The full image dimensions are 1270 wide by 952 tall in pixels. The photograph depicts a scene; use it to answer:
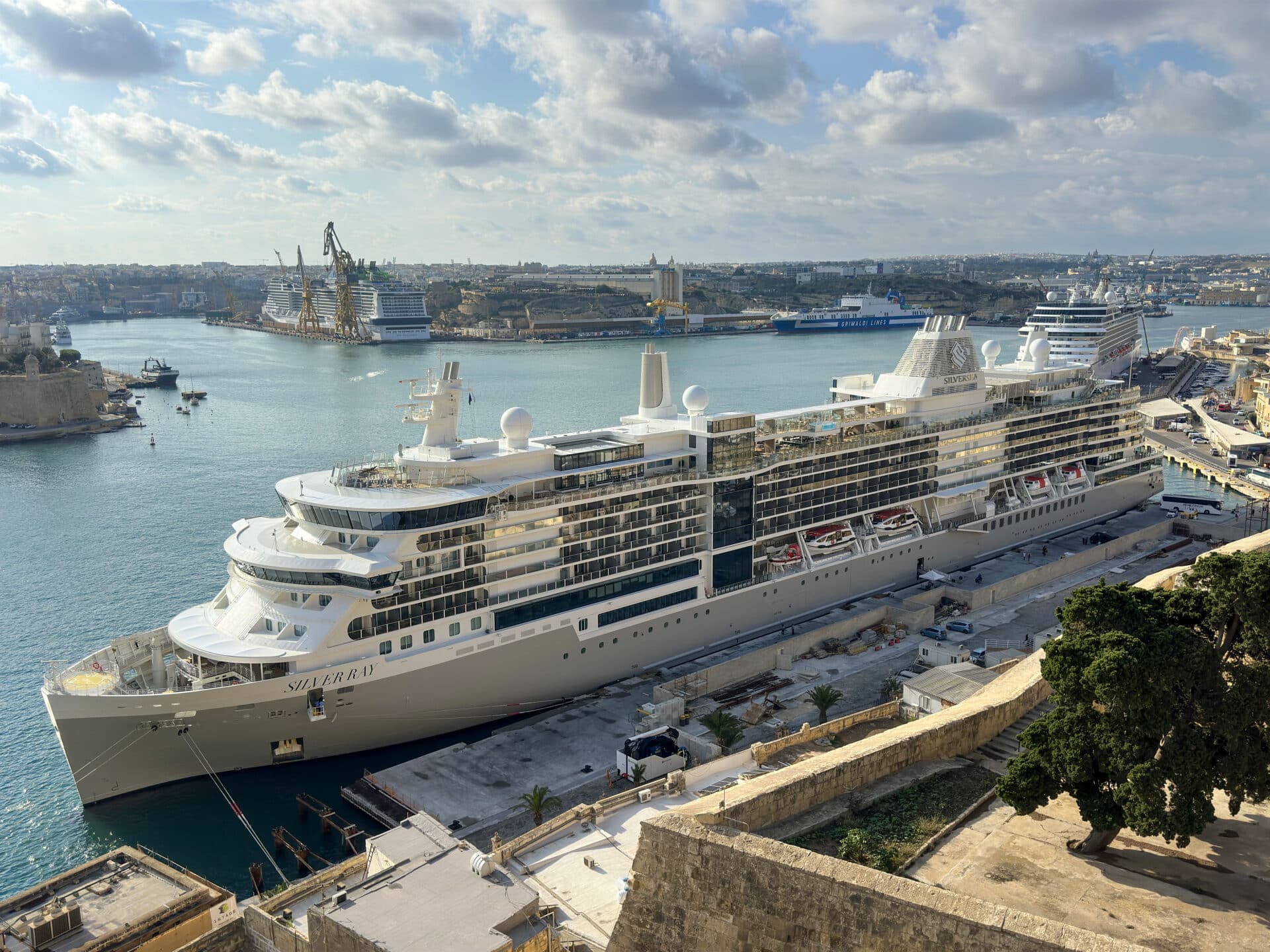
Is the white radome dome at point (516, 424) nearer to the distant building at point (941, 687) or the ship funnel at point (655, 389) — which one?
the ship funnel at point (655, 389)

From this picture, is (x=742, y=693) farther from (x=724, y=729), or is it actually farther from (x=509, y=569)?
(x=509, y=569)

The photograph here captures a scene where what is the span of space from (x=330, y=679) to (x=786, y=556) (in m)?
16.2

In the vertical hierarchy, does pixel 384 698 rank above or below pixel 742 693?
above

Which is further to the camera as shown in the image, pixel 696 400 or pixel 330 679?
pixel 696 400

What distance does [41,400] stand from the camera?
81500mm

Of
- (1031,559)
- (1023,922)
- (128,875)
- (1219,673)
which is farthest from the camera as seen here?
(1031,559)

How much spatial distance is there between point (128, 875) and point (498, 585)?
40.1 feet

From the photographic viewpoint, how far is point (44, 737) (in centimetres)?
2767

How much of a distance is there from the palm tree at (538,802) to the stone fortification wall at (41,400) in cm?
7593

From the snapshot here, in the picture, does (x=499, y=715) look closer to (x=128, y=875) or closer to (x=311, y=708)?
(x=311, y=708)

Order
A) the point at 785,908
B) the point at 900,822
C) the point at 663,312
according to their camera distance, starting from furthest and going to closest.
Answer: the point at 663,312 → the point at 900,822 → the point at 785,908

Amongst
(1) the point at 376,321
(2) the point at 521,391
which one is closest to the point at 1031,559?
(2) the point at 521,391

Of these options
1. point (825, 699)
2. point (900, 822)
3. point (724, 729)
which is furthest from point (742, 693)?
point (900, 822)

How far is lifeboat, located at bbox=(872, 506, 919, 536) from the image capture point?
36.2m
